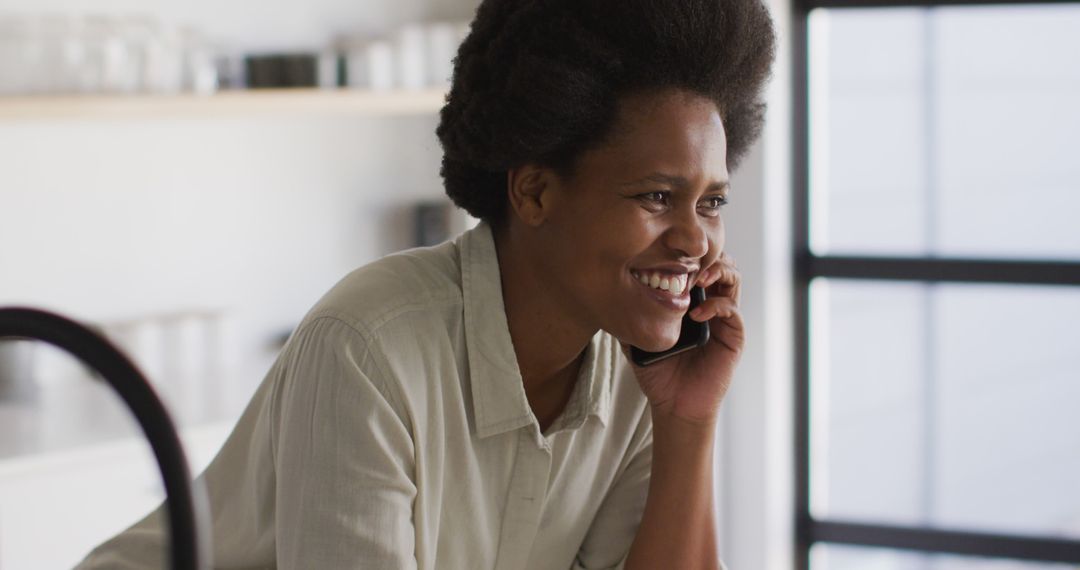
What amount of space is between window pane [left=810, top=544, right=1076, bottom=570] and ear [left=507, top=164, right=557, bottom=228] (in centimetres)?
244

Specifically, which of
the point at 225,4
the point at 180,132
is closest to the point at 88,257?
the point at 180,132

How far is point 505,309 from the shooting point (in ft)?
4.02

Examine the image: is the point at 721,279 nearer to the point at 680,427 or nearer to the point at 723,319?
the point at 723,319

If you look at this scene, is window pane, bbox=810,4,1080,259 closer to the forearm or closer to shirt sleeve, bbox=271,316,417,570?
the forearm

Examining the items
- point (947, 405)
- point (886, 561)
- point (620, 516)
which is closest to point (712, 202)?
point (620, 516)

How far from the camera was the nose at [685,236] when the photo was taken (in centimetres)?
114

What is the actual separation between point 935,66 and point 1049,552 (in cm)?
120

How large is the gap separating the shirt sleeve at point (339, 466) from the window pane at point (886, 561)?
8.26 ft

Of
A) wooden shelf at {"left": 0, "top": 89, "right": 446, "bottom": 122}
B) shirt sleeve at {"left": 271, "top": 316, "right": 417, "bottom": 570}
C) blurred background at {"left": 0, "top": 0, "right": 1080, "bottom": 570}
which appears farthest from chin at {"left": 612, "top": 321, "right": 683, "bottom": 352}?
blurred background at {"left": 0, "top": 0, "right": 1080, "bottom": 570}

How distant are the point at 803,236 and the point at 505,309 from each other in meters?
2.19

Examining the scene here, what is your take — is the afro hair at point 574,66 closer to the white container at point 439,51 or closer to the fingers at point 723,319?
the fingers at point 723,319

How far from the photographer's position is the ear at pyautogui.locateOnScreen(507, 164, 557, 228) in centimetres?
118

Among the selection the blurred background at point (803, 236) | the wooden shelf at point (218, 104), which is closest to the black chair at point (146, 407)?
the wooden shelf at point (218, 104)

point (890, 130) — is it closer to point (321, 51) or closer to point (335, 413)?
point (321, 51)
